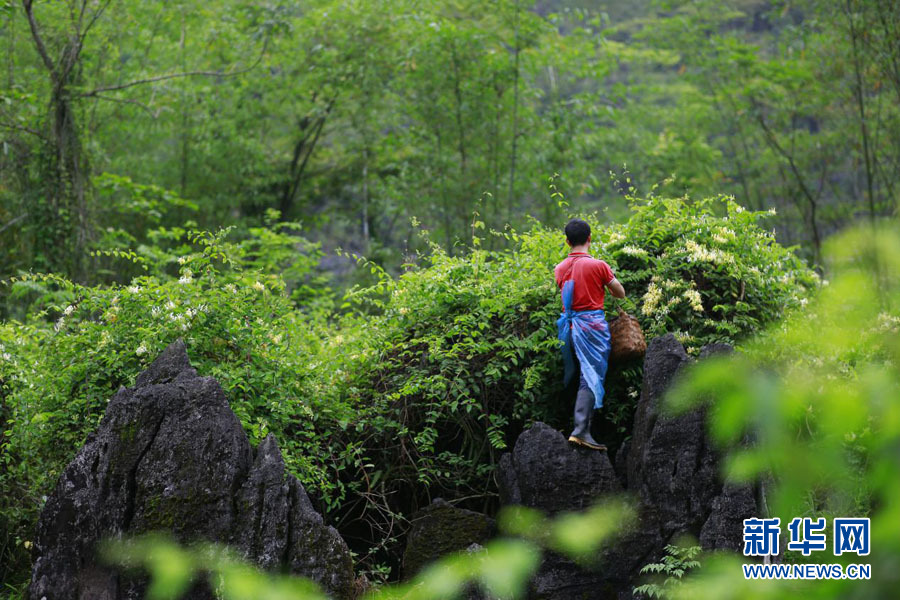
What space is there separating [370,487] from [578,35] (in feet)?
48.4

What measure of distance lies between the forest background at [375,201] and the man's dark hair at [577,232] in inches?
27.6

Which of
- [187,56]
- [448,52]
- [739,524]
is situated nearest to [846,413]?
[739,524]

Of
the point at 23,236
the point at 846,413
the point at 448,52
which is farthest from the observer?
the point at 448,52

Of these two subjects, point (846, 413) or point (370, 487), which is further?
point (370, 487)

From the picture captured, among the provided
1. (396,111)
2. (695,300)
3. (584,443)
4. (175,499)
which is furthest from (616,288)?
(396,111)

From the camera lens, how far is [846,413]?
1.41 meters

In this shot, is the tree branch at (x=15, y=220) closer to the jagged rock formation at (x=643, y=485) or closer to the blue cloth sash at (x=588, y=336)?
the blue cloth sash at (x=588, y=336)

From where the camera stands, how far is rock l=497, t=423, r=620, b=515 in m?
5.95

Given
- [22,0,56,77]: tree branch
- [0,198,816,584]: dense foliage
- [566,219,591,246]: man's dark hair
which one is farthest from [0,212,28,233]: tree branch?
[566,219,591,246]: man's dark hair

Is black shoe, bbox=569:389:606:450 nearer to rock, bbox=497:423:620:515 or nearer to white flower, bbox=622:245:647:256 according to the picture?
rock, bbox=497:423:620:515

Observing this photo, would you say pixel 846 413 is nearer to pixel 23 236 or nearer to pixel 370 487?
pixel 370 487

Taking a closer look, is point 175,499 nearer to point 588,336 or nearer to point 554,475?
point 554,475

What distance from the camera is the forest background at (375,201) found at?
681 cm

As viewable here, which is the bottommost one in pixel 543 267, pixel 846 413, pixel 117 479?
pixel 117 479
